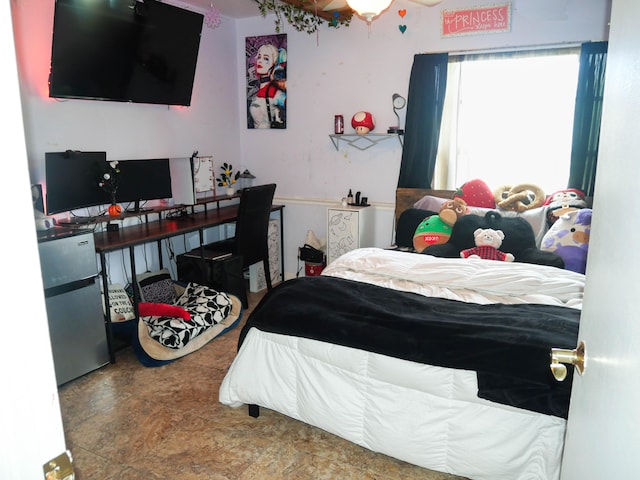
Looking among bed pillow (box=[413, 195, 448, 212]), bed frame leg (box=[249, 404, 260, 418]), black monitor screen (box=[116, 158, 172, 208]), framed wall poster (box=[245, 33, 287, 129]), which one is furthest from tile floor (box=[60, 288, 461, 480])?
framed wall poster (box=[245, 33, 287, 129])

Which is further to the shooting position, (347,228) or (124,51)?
(347,228)

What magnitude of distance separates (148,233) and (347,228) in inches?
68.5

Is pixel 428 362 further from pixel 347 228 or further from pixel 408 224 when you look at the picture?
pixel 347 228

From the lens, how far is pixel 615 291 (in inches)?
31.7

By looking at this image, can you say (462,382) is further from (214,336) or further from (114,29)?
(114,29)

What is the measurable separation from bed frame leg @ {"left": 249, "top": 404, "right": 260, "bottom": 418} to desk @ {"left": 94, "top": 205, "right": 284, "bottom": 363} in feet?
3.88

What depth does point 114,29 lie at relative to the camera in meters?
3.22

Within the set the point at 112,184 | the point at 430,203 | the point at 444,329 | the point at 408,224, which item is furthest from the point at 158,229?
the point at 444,329

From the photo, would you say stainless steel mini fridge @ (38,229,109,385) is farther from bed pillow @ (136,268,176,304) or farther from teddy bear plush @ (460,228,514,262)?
teddy bear plush @ (460,228,514,262)

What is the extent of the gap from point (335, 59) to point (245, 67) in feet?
3.24

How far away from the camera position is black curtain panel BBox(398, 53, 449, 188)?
398 cm

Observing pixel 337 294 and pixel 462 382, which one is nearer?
pixel 462 382

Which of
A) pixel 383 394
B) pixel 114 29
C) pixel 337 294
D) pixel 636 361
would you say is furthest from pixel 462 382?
pixel 114 29

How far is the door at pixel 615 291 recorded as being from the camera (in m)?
0.72
